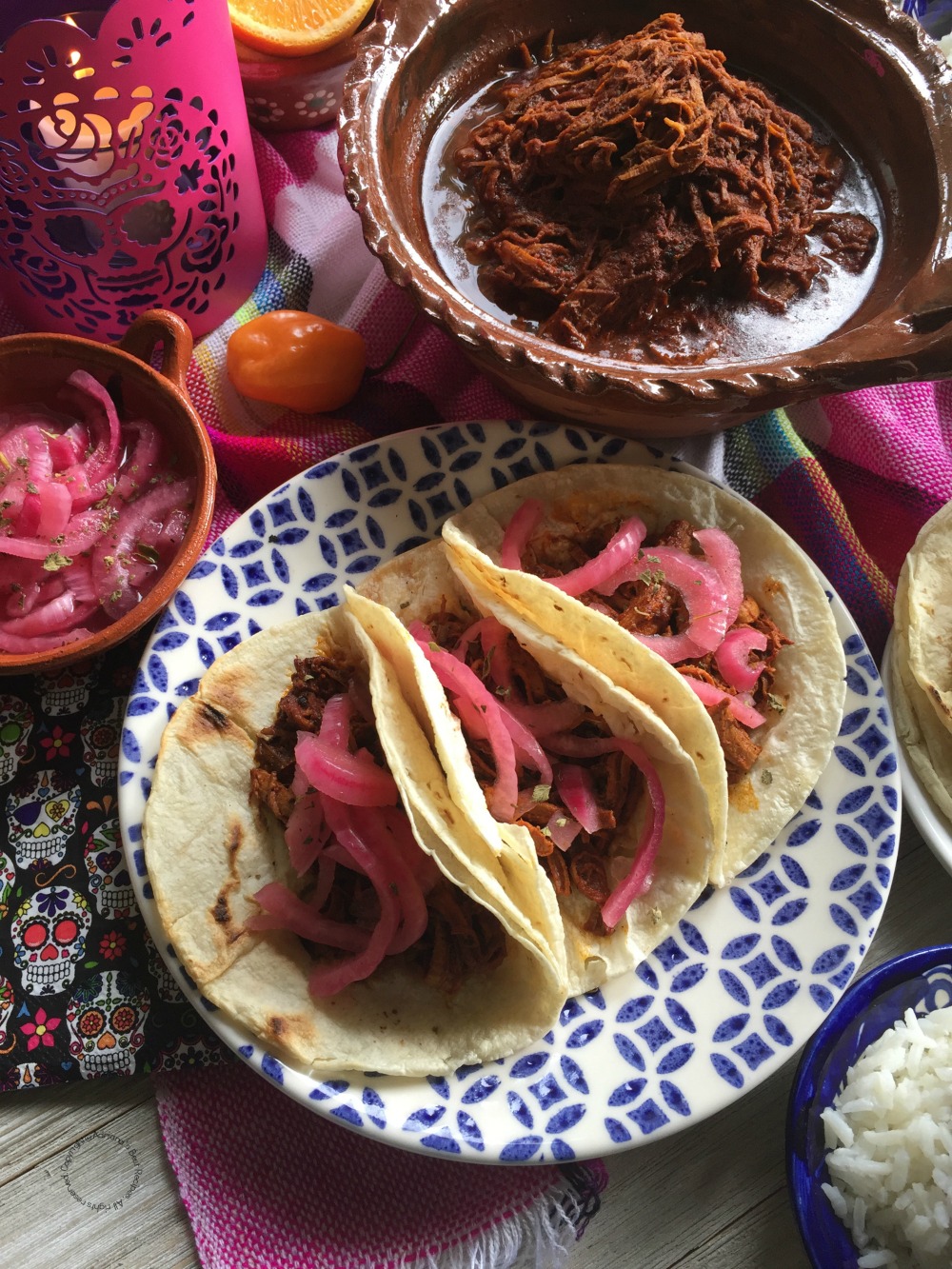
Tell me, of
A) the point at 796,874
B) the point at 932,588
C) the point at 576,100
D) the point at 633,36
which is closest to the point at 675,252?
the point at 576,100

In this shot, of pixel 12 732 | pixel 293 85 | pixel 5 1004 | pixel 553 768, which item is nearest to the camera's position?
pixel 5 1004

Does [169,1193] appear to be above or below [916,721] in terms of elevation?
below

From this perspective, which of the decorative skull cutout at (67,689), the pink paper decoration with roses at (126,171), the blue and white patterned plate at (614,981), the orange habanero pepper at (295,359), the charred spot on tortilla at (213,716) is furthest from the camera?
the orange habanero pepper at (295,359)

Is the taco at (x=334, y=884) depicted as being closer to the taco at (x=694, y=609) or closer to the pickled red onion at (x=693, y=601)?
the taco at (x=694, y=609)

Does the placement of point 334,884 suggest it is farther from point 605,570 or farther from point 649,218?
point 649,218

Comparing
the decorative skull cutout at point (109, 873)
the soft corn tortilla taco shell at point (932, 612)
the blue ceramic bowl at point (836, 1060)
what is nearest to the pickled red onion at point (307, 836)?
the decorative skull cutout at point (109, 873)

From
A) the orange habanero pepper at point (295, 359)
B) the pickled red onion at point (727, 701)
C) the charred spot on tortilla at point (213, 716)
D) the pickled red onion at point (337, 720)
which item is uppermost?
the pickled red onion at point (727, 701)

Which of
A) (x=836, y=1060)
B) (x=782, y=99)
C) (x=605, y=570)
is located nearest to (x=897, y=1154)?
(x=836, y=1060)
